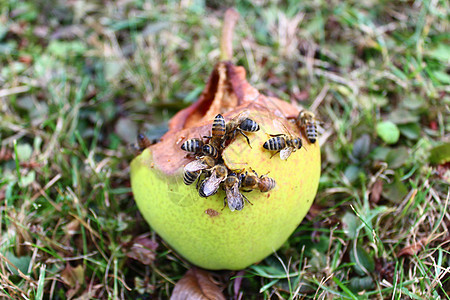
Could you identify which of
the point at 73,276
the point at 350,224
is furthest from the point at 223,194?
the point at 73,276

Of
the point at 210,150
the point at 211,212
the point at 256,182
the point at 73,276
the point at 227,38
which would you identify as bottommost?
the point at 73,276

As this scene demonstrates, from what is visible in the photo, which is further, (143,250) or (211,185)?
(143,250)

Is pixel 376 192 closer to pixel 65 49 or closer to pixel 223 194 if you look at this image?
pixel 223 194

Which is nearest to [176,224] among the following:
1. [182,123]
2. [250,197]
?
[250,197]

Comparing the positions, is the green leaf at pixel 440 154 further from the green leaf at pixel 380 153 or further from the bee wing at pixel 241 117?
the bee wing at pixel 241 117

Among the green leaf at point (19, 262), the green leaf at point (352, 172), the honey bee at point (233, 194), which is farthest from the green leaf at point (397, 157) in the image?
the green leaf at point (19, 262)

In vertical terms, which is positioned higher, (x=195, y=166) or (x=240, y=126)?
(x=240, y=126)

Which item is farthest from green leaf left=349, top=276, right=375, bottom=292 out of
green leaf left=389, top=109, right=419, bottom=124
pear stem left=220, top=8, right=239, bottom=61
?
pear stem left=220, top=8, right=239, bottom=61
